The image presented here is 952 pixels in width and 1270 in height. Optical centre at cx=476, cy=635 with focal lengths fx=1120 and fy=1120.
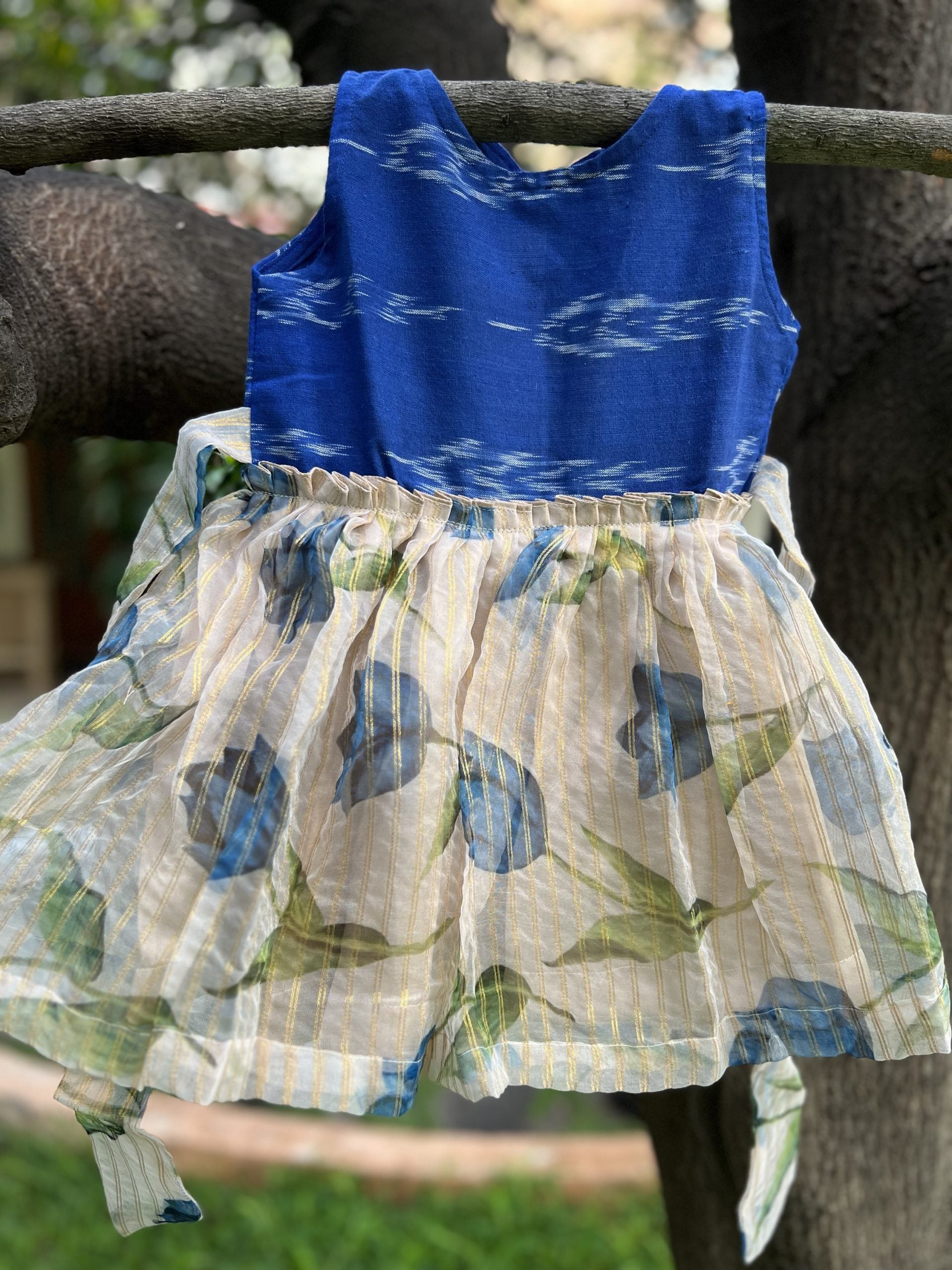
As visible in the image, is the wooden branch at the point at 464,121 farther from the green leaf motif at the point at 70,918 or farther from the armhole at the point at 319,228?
the green leaf motif at the point at 70,918

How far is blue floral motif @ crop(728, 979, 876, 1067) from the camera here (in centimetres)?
71

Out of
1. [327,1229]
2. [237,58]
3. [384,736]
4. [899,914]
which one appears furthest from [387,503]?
[327,1229]

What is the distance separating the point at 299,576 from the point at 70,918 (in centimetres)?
25

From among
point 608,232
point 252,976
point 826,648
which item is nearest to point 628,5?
point 608,232

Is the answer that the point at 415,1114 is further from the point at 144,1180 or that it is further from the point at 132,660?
the point at 132,660

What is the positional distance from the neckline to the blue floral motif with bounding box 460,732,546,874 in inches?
14.7

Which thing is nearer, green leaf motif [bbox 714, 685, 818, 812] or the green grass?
green leaf motif [bbox 714, 685, 818, 812]

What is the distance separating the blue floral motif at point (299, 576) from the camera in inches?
28.3

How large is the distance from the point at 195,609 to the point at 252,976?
0.23m

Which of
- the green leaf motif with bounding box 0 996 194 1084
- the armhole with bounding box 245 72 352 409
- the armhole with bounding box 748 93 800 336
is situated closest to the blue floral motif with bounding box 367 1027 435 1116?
the green leaf motif with bounding box 0 996 194 1084

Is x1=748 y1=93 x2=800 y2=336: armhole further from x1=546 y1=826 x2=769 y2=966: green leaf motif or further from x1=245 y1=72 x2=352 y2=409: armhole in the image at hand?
x1=546 y1=826 x2=769 y2=966: green leaf motif

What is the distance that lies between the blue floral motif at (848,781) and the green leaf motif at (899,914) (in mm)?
33

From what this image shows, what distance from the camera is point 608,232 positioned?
2.46 feet

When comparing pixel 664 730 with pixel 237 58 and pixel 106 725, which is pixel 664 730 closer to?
pixel 106 725
